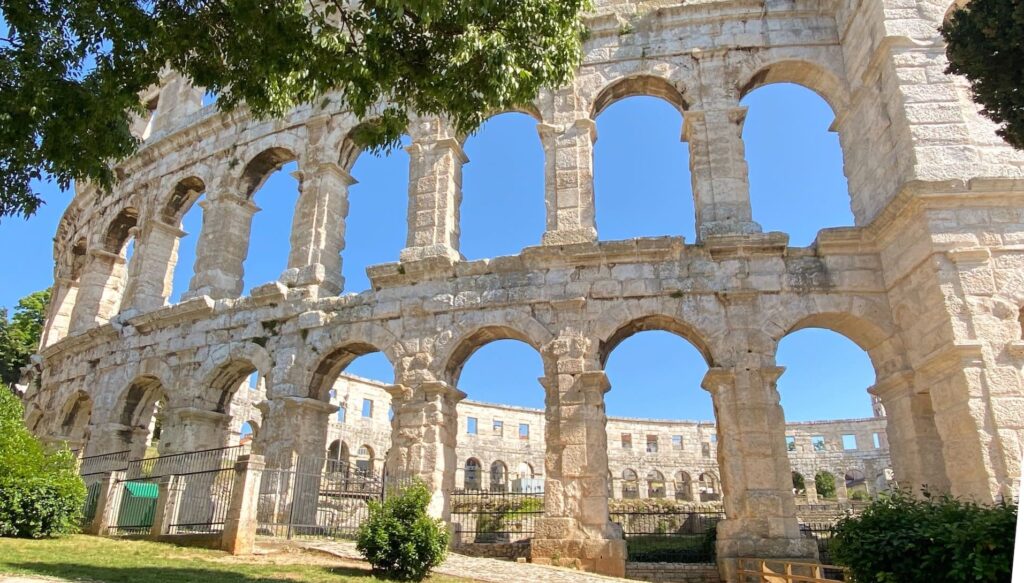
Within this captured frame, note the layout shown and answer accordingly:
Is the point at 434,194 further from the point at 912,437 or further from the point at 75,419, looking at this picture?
the point at 75,419

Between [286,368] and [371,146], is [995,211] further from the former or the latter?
[286,368]

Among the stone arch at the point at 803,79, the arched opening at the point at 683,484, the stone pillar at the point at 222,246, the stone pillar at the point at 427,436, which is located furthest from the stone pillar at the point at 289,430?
the arched opening at the point at 683,484

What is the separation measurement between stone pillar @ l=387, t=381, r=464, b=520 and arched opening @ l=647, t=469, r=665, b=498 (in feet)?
81.1

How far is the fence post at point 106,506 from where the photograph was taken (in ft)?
38.1

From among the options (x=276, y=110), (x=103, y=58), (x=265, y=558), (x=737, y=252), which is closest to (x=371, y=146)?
(x=276, y=110)

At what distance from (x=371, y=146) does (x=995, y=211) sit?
8693 mm

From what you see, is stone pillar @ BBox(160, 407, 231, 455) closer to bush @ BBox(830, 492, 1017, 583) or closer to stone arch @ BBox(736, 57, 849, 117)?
bush @ BBox(830, 492, 1017, 583)

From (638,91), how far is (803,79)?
122 inches

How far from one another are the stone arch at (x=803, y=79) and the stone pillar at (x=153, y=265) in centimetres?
1331

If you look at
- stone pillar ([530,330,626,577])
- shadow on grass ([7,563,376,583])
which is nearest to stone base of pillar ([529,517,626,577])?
stone pillar ([530,330,626,577])

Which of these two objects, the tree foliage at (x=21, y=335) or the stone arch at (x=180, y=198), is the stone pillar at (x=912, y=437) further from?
the tree foliage at (x=21, y=335)

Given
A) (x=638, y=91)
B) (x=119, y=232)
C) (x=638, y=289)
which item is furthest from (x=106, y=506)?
(x=638, y=91)

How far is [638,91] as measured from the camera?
1388cm

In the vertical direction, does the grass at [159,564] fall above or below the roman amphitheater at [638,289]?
below
